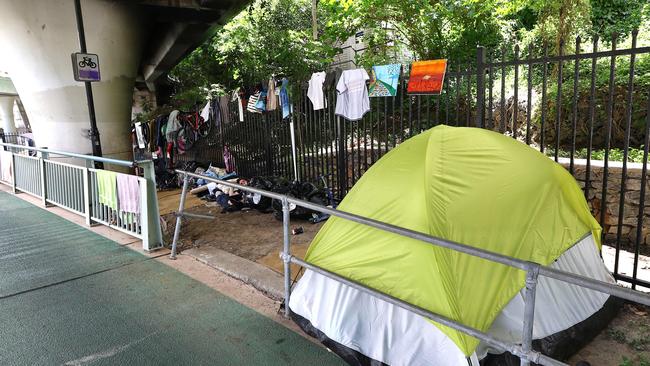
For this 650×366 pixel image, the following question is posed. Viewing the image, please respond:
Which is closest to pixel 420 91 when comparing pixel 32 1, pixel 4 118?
pixel 32 1

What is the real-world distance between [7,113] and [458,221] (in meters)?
40.8

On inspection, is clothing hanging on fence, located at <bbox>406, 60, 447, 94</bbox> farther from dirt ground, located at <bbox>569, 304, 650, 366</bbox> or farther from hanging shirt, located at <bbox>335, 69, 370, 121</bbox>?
dirt ground, located at <bbox>569, 304, 650, 366</bbox>

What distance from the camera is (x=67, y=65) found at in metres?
8.21

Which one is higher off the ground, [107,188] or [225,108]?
[225,108]

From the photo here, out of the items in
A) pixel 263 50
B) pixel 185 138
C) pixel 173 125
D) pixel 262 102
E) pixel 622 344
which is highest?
pixel 263 50

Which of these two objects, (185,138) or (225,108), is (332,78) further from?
(185,138)

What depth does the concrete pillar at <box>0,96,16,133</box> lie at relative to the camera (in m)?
32.7

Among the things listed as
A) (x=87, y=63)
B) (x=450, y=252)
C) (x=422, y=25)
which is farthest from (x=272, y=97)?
(x=422, y=25)

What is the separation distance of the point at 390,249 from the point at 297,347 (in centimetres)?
98

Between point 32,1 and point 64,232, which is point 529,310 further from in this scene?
point 32,1

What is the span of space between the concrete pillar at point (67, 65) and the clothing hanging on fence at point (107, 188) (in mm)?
3495

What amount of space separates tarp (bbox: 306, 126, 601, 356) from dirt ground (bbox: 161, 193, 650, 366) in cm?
71

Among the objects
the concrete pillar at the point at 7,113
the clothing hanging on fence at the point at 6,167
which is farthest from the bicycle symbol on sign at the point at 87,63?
the concrete pillar at the point at 7,113

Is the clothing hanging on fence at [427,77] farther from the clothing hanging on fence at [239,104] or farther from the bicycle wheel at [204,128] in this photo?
the bicycle wheel at [204,128]
